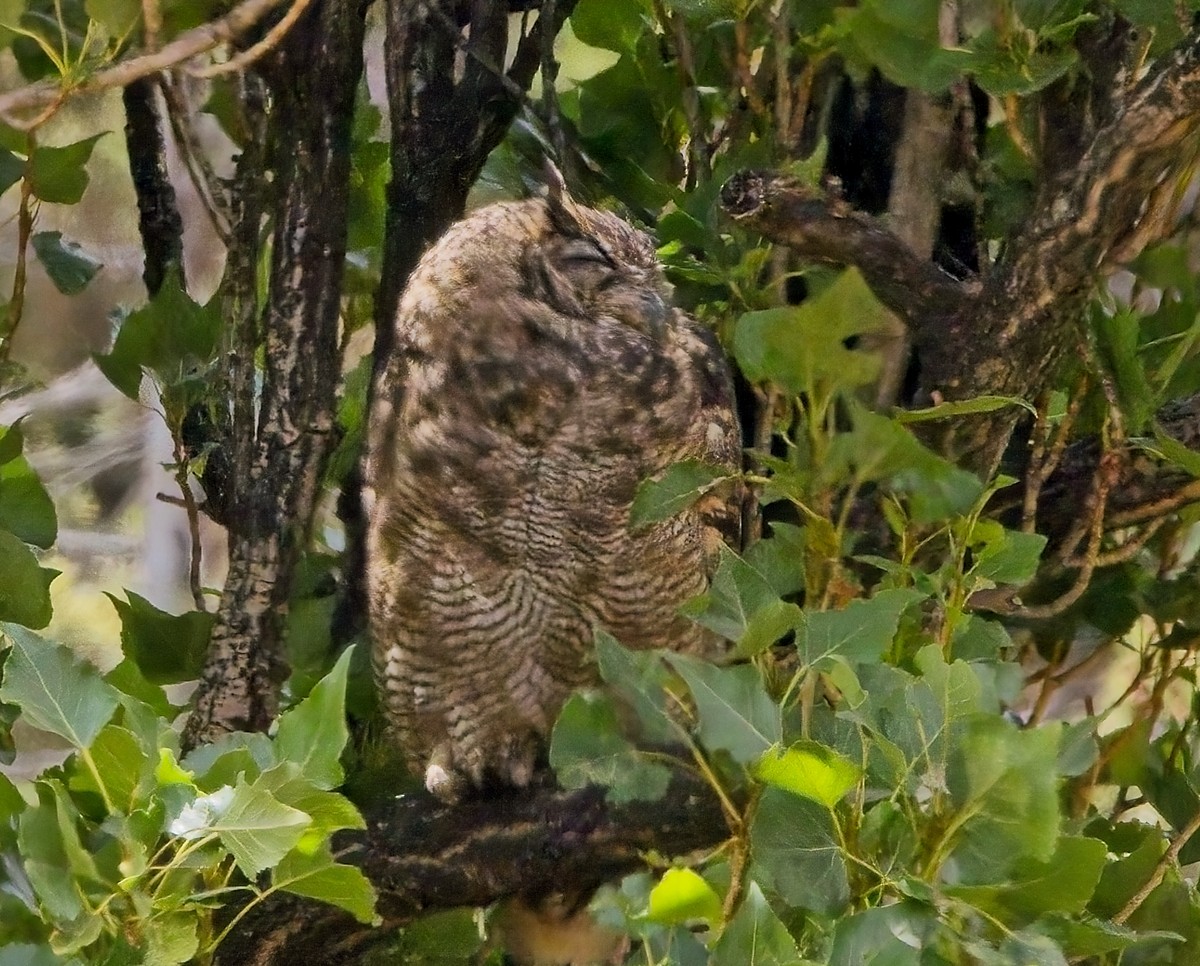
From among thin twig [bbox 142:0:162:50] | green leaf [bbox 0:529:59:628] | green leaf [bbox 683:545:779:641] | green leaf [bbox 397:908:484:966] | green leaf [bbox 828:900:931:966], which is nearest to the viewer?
green leaf [bbox 828:900:931:966]

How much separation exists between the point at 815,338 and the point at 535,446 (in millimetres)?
343

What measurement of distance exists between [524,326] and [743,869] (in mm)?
414

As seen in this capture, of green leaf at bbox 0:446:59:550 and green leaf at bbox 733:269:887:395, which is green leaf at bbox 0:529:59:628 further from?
green leaf at bbox 733:269:887:395

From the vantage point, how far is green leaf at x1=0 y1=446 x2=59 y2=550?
82cm

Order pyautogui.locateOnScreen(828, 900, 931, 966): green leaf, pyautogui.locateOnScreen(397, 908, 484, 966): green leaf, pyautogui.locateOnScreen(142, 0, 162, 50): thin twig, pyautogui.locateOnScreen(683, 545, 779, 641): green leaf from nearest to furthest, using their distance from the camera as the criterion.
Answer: pyautogui.locateOnScreen(828, 900, 931, 966): green leaf < pyautogui.locateOnScreen(683, 545, 779, 641): green leaf < pyautogui.locateOnScreen(142, 0, 162, 50): thin twig < pyautogui.locateOnScreen(397, 908, 484, 966): green leaf

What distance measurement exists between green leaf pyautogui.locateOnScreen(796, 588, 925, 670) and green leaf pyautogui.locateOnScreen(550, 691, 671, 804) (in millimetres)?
97

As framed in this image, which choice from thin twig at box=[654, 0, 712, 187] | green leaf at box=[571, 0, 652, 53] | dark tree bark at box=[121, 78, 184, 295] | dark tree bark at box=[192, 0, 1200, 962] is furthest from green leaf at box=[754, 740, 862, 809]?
dark tree bark at box=[121, 78, 184, 295]

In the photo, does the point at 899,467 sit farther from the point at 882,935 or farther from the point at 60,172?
the point at 60,172

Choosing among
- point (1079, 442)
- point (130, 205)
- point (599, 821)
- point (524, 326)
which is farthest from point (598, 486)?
point (130, 205)

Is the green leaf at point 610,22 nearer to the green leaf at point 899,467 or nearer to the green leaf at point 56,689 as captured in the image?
the green leaf at point 899,467

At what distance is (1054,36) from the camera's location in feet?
1.95

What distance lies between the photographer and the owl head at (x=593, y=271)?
0.83m

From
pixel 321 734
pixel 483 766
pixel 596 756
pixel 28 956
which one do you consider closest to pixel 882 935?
pixel 596 756

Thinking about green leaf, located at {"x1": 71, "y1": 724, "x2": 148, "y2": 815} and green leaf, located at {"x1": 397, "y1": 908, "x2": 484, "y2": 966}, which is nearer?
green leaf, located at {"x1": 71, "y1": 724, "x2": 148, "y2": 815}
